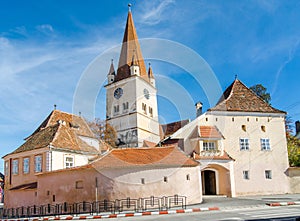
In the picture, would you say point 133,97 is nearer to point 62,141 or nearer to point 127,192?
point 62,141

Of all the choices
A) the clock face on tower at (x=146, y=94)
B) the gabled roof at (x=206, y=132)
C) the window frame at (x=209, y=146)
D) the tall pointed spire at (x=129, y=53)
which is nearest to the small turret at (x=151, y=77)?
the tall pointed spire at (x=129, y=53)

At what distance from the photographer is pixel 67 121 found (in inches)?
1375

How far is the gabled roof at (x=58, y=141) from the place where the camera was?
94.4 ft

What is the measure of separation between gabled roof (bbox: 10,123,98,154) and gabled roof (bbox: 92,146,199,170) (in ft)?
24.8

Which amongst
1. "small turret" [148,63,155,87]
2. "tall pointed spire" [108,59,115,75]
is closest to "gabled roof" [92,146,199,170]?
"tall pointed spire" [108,59,115,75]

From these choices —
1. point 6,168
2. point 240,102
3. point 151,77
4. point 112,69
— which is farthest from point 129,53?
A: point 6,168

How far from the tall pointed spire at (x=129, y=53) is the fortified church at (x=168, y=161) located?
28579mm

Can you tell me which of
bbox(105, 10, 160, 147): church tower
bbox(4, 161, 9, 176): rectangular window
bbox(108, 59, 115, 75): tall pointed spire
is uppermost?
bbox(108, 59, 115, 75): tall pointed spire

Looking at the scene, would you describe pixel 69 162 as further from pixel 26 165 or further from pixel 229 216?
pixel 229 216

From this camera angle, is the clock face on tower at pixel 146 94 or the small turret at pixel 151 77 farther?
the small turret at pixel 151 77

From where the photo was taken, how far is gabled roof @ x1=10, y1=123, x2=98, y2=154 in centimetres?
2877

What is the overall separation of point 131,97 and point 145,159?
4023cm

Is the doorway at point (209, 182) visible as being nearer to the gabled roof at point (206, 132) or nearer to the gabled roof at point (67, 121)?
the gabled roof at point (206, 132)

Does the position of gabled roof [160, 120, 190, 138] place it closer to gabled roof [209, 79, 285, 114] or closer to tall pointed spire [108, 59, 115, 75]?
tall pointed spire [108, 59, 115, 75]
